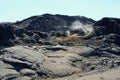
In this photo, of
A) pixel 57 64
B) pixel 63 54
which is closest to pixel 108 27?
pixel 63 54

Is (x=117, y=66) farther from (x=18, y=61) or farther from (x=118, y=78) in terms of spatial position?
(x=18, y=61)

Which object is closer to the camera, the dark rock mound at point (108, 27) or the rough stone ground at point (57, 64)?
the rough stone ground at point (57, 64)

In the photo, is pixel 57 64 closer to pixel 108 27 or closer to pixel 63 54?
pixel 63 54

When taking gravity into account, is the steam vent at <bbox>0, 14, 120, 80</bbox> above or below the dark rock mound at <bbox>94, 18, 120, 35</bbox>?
below

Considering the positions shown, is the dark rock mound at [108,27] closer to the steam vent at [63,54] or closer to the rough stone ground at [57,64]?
the steam vent at [63,54]

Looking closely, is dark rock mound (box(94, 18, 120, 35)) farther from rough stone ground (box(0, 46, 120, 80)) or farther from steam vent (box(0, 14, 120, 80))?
rough stone ground (box(0, 46, 120, 80))

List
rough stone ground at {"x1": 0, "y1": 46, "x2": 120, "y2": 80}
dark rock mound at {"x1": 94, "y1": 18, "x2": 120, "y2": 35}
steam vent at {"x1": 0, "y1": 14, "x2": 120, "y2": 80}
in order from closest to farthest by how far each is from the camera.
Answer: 1. rough stone ground at {"x1": 0, "y1": 46, "x2": 120, "y2": 80}
2. steam vent at {"x1": 0, "y1": 14, "x2": 120, "y2": 80}
3. dark rock mound at {"x1": 94, "y1": 18, "x2": 120, "y2": 35}

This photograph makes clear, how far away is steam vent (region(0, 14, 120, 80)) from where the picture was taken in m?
27.3

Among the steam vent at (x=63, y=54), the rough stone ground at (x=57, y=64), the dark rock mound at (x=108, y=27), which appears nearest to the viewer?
the rough stone ground at (x=57, y=64)

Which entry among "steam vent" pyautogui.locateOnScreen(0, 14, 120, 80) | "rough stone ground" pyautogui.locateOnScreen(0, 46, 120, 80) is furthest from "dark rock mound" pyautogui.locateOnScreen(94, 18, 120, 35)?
"rough stone ground" pyautogui.locateOnScreen(0, 46, 120, 80)

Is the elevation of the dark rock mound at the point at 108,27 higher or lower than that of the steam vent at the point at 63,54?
higher

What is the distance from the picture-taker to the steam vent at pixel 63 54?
27281 millimetres

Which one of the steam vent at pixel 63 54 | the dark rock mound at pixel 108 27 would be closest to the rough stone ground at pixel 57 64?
the steam vent at pixel 63 54

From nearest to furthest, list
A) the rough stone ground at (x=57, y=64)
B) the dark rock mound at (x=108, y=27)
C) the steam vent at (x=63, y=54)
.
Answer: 1. the rough stone ground at (x=57, y=64)
2. the steam vent at (x=63, y=54)
3. the dark rock mound at (x=108, y=27)
